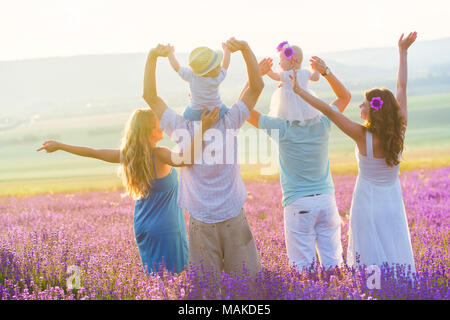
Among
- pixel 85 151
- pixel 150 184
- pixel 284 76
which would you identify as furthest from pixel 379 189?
pixel 85 151

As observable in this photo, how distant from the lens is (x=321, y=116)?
13.2ft

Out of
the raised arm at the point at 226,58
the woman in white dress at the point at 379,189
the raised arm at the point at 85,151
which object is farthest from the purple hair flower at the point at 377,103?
the raised arm at the point at 85,151

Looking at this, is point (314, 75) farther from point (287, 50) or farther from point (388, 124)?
point (388, 124)

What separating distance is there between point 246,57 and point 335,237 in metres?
1.76

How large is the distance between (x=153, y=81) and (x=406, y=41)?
2.20 metres

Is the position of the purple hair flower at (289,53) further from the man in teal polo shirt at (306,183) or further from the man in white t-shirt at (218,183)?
the man in white t-shirt at (218,183)

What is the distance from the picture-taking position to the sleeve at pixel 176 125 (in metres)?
3.25

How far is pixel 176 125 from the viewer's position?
10.7 ft

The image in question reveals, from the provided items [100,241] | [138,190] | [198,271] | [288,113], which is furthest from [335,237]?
[100,241]

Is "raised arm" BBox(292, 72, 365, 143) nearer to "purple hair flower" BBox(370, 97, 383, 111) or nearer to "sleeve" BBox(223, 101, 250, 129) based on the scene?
"purple hair flower" BBox(370, 97, 383, 111)

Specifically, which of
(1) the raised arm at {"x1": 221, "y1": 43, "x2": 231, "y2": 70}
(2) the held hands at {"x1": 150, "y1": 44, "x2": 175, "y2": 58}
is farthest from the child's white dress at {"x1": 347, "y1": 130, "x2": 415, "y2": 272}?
(2) the held hands at {"x1": 150, "y1": 44, "x2": 175, "y2": 58}

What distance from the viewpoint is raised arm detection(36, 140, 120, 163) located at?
375cm

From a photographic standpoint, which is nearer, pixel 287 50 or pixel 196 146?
pixel 196 146

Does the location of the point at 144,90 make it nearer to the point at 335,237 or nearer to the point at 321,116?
the point at 321,116
